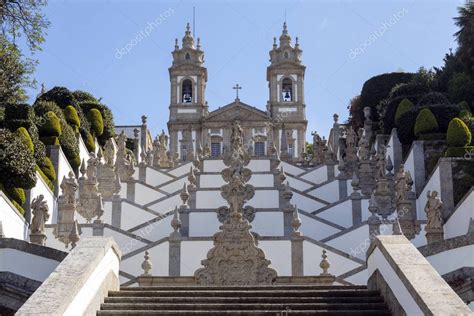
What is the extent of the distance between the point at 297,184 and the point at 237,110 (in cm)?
2438

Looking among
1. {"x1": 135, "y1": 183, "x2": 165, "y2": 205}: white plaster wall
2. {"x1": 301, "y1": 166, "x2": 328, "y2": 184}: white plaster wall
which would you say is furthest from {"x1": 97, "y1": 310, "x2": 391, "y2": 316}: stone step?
{"x1": 301, "y1": 166, "x2": 328, "y2": 184}: white plaster wall

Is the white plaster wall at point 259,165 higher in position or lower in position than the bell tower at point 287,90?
lower

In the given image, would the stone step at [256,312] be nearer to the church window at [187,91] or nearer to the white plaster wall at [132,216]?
the white plaster wall at [132,216]

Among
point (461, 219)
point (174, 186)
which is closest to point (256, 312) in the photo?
point (461, 219)

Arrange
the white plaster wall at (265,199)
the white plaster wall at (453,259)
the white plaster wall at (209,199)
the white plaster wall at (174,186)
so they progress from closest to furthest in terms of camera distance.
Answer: the white plaster wall at (453,259)
the white plaster wall at (209,199)
the white plaster wall at (265,199)
the white plaster wall at (174,186)

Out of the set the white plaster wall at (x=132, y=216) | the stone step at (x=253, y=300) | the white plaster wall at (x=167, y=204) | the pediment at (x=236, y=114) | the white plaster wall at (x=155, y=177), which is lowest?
the stone step at (x=253, y=300)

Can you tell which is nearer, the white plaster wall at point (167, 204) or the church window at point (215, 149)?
the white plaster wall at point (167, 204)

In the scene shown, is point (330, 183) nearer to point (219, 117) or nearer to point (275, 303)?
→ point (275, 303)

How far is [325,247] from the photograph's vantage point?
22734 mm

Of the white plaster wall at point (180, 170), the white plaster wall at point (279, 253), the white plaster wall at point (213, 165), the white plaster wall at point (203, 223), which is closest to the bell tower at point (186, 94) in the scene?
the white plaster wall at point (180, 170)

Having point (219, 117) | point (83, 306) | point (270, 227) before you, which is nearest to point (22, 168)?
point (270, 227)

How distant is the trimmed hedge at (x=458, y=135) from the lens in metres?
27.3

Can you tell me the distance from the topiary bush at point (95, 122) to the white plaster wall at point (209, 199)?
410 inches

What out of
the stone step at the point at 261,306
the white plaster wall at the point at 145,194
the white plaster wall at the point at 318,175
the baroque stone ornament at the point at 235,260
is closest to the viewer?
the stone step at the point at 261,306
